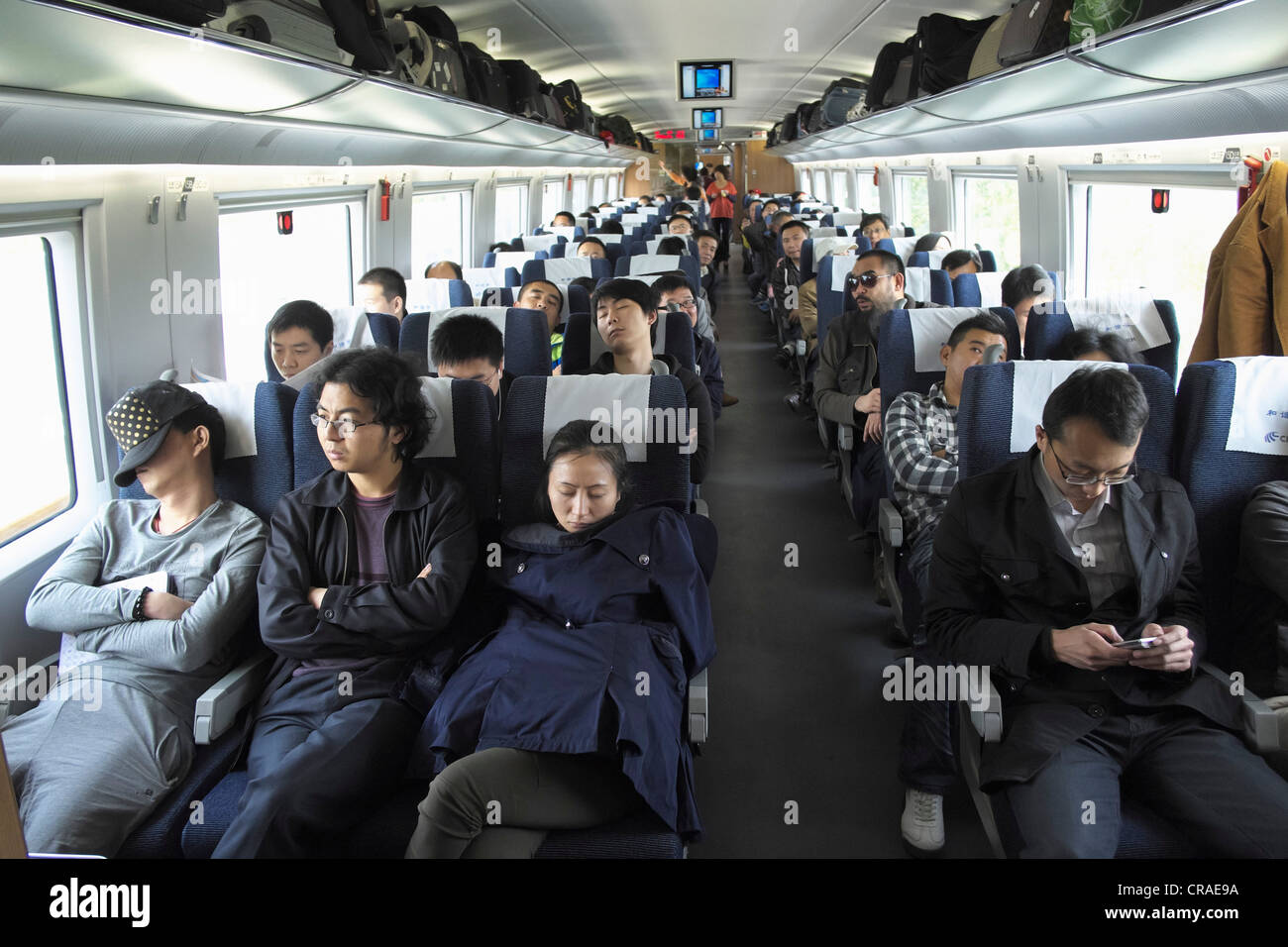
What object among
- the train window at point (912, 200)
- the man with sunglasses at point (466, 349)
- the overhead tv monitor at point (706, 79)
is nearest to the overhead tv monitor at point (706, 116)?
the train window at point (912, 200)

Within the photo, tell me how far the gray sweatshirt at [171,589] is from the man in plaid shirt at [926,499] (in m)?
2.08

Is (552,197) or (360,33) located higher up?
(552,197)

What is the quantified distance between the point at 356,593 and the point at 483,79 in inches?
208

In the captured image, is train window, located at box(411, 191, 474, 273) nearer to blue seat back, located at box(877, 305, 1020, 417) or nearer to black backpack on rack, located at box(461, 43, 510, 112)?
black backpack on rack, located at box(461, 43, 510, 112)

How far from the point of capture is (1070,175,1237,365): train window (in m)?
5.81

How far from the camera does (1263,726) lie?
91.7 inches

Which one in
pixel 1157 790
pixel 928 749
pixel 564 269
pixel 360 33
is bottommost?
pixel 928 749

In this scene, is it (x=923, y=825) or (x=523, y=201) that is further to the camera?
(x=523, y=201)

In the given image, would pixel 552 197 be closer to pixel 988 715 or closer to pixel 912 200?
pixel 912 200

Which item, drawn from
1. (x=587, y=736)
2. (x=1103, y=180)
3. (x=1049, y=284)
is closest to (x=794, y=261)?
(x=1103, y=180)

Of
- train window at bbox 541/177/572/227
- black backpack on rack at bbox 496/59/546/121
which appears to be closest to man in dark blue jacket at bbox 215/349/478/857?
black backpack on rack at bbox 496/59/546/121

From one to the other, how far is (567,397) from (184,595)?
1.32 m

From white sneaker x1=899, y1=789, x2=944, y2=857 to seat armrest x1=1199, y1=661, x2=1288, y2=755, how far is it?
928 millimetres

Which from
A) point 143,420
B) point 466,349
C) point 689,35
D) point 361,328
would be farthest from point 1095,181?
point 143,420
